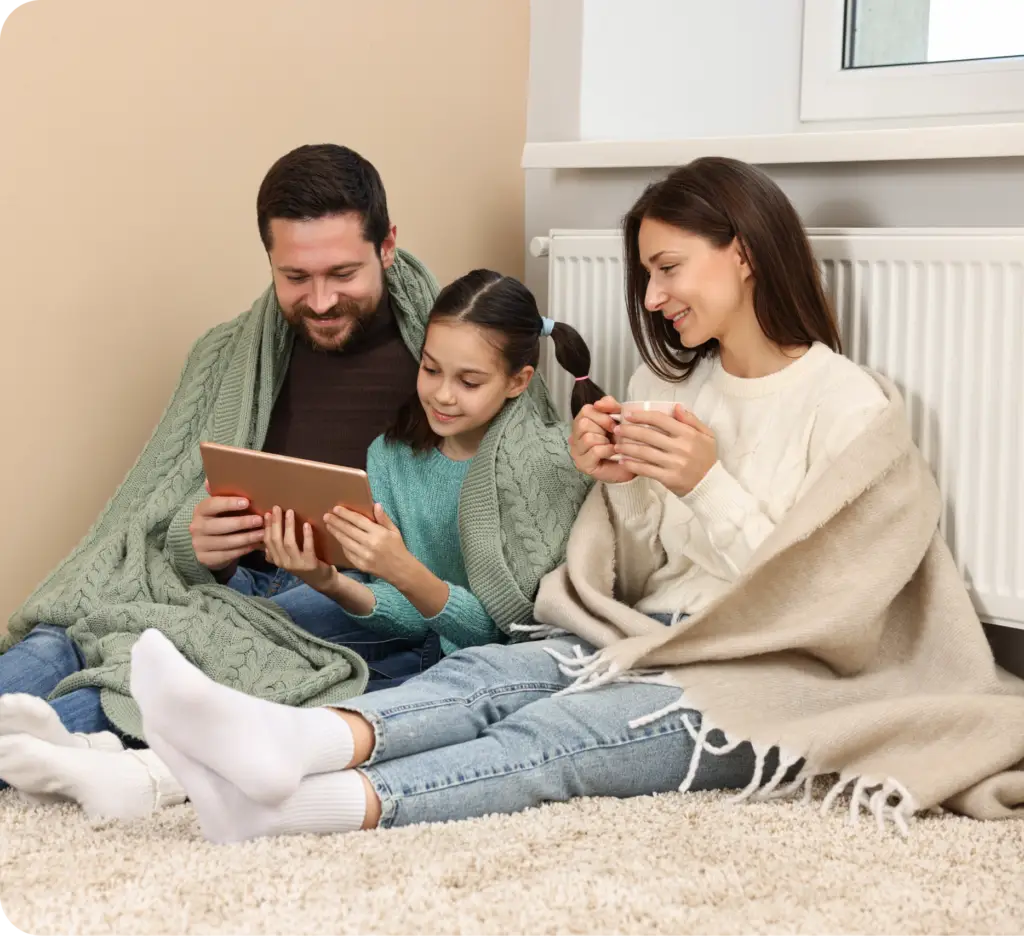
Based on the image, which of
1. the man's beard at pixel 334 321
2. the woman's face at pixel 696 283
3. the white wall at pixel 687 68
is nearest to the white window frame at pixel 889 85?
the white wall at pixel 687 68

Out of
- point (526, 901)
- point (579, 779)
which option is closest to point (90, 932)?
point (526, 901)

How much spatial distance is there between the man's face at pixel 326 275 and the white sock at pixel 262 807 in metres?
0.79

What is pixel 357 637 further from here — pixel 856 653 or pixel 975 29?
pixel 975 29

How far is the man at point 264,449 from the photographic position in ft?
5.52

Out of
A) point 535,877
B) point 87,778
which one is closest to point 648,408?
point 535,877

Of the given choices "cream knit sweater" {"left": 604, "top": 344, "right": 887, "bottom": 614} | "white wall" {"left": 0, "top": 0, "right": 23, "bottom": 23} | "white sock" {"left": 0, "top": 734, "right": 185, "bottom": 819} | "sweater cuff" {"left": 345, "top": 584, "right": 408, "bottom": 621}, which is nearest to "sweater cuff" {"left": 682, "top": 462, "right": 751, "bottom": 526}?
"cream knit sweater" {"left": 604, "top": 344, "right": 887, "bottom": 614}

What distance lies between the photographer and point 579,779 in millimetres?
1471

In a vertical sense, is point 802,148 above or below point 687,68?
below

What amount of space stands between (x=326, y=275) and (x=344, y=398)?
0.21m

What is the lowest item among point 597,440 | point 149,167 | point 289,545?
point 289,545

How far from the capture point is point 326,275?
189 cm

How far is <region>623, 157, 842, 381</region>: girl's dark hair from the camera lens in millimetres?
1710

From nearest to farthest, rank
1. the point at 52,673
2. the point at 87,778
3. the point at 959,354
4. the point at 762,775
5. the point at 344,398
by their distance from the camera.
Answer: the point at 87,778, the point at 762,775, the point at 52,673, the point at 959,354, the point at 344,398

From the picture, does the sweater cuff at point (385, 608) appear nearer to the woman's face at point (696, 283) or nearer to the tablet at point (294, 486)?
the tablet at point (294, 486)
